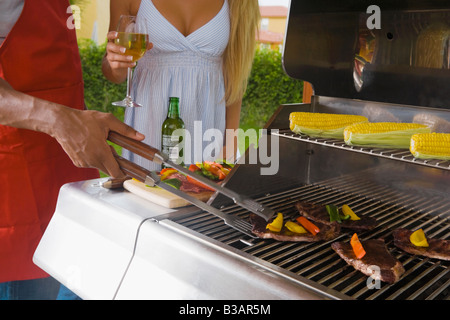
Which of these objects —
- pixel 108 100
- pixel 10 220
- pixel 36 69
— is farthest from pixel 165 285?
pixel 108 100

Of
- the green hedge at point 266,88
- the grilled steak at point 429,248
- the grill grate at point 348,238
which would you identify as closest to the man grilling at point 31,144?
the grill grate at point 348,238

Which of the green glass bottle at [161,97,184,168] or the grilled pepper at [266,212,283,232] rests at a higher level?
the green glass bottle at [161,97,184,168]

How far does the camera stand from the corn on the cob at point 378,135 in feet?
4.64

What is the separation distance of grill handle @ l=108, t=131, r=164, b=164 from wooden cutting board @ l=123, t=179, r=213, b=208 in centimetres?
23

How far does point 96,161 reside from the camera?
48.3 inches

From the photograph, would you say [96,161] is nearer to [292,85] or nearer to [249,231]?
[249,231]

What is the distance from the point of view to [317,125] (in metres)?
1.57

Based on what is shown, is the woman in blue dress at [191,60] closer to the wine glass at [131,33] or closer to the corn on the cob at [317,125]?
the wine glass at [131,33]

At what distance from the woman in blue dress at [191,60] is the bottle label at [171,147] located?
0.41 metres

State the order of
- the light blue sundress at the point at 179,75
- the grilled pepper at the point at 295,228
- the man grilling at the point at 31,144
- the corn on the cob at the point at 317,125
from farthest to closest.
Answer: the light blue sundress at the point at 179,75
the man grilling at the point at 31,144
the corn on the cob at the point at 317,125
the grilled pepper at the point at 295,228

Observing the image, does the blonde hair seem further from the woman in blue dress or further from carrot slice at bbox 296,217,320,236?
carrot slice at bbox 296,217,320,236

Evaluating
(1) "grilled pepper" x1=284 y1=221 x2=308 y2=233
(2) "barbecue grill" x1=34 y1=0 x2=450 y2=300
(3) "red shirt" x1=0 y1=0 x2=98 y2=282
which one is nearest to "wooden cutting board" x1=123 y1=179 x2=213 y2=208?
(2) "barbecue grill" x1=34 y1=0 x2=450 y2=300

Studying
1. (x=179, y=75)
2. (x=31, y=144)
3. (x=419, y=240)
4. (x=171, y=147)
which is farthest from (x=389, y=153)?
(x=179, y=75)

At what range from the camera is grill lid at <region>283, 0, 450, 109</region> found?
5.34 ft
